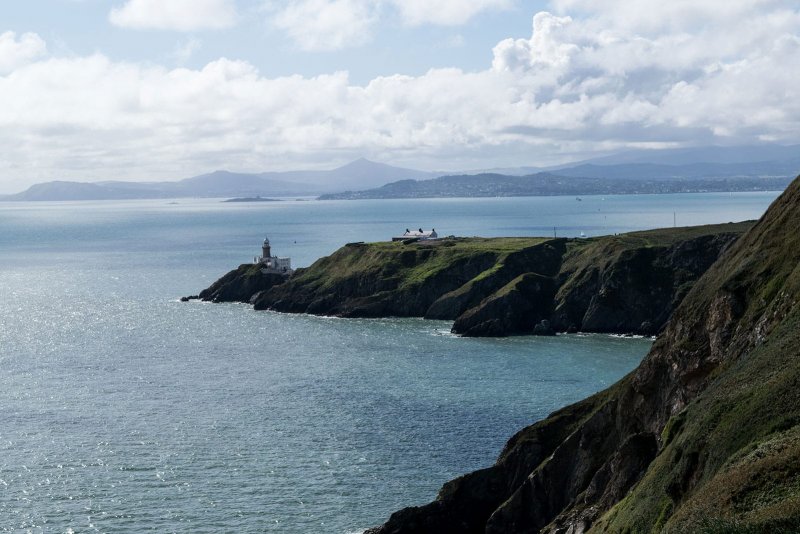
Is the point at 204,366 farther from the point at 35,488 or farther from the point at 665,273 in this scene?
the point at 665,273

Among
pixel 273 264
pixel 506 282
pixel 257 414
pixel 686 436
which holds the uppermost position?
pixel 273 264

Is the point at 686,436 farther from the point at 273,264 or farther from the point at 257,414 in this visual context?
the point at 273,264

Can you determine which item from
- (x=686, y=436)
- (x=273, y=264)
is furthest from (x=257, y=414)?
(x=273, y=264)

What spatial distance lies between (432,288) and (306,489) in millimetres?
92758

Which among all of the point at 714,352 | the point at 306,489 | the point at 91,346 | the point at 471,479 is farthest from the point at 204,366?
the point at 714,352

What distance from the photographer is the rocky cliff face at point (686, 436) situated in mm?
37281

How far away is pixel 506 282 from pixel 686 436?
4254 inches

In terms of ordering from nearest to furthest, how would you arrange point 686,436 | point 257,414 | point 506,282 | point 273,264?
→ point 686,436 < point 257,414 < point 506,282 < point 273,264

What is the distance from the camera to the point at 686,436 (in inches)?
1791

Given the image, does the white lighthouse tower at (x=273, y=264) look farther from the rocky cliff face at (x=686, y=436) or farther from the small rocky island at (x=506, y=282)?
the rocky cliff face at (x=686, y=436)

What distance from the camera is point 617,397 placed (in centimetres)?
6244

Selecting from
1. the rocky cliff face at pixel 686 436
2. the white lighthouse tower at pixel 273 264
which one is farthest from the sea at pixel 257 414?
the white lighthouse tower at pixel 273 264

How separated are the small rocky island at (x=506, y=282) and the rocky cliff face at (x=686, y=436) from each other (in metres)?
67.0

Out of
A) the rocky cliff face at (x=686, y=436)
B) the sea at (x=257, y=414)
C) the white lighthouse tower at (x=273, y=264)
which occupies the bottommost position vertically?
the sea at (x=257, y=414)
